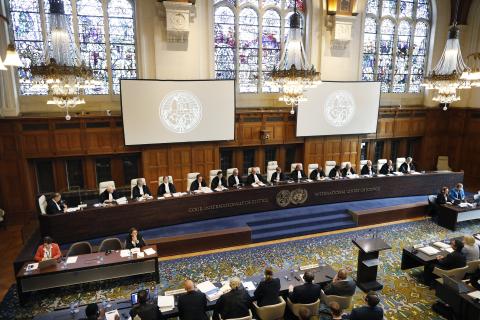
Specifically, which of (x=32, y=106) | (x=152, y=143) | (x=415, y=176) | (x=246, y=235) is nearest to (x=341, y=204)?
(x=415, y=176)

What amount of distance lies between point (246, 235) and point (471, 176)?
35.2 ft

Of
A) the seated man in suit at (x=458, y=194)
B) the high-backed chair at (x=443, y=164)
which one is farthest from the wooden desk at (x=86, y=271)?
the high-backed chair at (x=443, y=164)

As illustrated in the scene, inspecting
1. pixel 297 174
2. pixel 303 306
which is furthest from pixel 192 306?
pixel 297 174

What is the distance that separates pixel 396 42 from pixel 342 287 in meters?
12.0

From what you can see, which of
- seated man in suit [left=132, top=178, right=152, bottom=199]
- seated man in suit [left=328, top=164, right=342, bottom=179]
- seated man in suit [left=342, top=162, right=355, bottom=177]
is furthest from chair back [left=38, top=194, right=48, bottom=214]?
seated man in suit [left=342, top=162, right=355, bottom=177]

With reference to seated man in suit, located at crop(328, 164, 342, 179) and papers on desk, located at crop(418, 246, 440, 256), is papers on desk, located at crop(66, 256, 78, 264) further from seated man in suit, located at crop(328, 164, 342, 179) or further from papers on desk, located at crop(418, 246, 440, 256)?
seated man in suit, located at crop(328, 164, 342, 179)

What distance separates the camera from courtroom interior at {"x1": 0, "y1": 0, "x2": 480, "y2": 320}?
6.38 metres

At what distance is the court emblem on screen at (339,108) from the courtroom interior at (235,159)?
58 mm

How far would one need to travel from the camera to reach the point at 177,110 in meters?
11.2

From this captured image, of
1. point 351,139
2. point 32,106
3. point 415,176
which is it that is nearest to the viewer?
point 32,106

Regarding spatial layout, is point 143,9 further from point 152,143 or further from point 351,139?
point 351,139

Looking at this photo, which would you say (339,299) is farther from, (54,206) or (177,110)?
(177,110)

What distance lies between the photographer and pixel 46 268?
645 cm

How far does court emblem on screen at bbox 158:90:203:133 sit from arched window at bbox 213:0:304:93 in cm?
160
